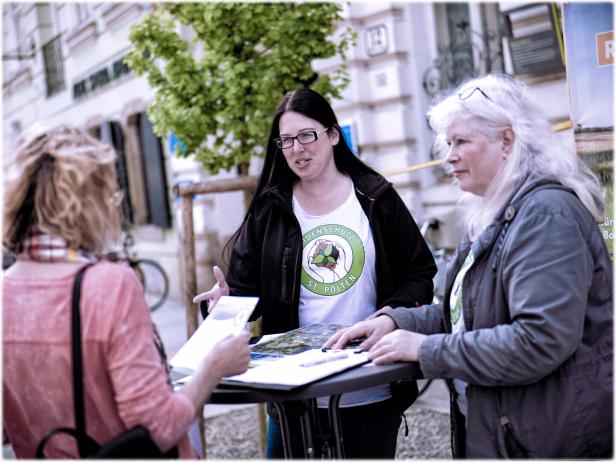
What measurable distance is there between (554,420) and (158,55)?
10.6ft

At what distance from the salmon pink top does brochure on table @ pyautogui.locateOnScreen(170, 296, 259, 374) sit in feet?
1.16

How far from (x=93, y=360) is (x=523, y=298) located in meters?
1.00

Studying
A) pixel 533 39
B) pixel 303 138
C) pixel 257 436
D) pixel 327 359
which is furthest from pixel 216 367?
pixel 533 39

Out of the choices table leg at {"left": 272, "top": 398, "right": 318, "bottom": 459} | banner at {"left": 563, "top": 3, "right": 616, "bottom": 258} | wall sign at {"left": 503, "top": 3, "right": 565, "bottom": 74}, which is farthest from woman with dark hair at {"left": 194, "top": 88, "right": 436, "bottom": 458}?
wall sign at {"left": 503, "top": 3, "right": 565, "bottom": 74}

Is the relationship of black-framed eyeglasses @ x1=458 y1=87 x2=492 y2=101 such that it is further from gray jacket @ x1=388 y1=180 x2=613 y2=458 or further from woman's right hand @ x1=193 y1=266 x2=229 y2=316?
woman's right hand @ x1=193 y1=266 x2=229 y2=316

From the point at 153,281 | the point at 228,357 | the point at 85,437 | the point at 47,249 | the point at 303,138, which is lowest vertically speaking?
the point at 153,281

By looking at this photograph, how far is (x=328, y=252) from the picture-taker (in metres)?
2.89

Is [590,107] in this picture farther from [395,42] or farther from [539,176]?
[395,42]

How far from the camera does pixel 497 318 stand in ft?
7.08

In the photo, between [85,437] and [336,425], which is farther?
[336,425]

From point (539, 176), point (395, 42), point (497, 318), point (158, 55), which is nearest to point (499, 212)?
point (539, 176)

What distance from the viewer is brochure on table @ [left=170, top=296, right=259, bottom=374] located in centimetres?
228

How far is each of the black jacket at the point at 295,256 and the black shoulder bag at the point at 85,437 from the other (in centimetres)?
108

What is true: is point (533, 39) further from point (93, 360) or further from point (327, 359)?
point (93, 360)
